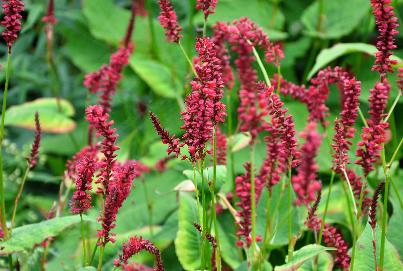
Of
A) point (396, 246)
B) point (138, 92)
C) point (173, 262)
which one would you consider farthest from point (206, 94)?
point (138, 92)

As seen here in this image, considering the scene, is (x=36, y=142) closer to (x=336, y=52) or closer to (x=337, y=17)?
(x=336, y=52)

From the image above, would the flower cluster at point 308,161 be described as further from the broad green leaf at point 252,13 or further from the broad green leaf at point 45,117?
the broad green leaf at point 252,13

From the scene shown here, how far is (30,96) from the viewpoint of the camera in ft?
15.5

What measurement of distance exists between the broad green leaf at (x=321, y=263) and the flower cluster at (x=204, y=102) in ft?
1.85

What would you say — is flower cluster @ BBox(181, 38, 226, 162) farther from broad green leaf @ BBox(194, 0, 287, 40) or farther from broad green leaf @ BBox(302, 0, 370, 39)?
broad green leaf @ BBox(194, 0, 287, 40)

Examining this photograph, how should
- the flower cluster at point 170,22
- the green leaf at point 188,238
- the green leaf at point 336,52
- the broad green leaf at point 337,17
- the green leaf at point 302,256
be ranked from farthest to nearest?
the broad green leaf at point 337,17 < the green leaf at point 336,52 < the green leaf at point 188,238 < the flower cluster at point 170,22 < the green leaf at point 302,256

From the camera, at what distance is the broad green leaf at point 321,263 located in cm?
175

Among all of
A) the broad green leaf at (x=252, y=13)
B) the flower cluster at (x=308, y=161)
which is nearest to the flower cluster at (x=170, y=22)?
the flower cluster at (x=308, y=161)

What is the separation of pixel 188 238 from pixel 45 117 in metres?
1.51

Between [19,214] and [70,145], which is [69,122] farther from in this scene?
[70,145]

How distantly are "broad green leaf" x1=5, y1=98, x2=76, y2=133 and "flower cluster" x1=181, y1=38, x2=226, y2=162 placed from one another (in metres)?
2.03

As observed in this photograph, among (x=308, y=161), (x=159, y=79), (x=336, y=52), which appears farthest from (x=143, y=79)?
(x=308, y=161)

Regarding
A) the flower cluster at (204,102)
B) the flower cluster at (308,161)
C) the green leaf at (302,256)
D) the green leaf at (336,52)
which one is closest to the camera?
the flower cluster at (308,161)

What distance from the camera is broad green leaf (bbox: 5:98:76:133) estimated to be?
3.25 metres
